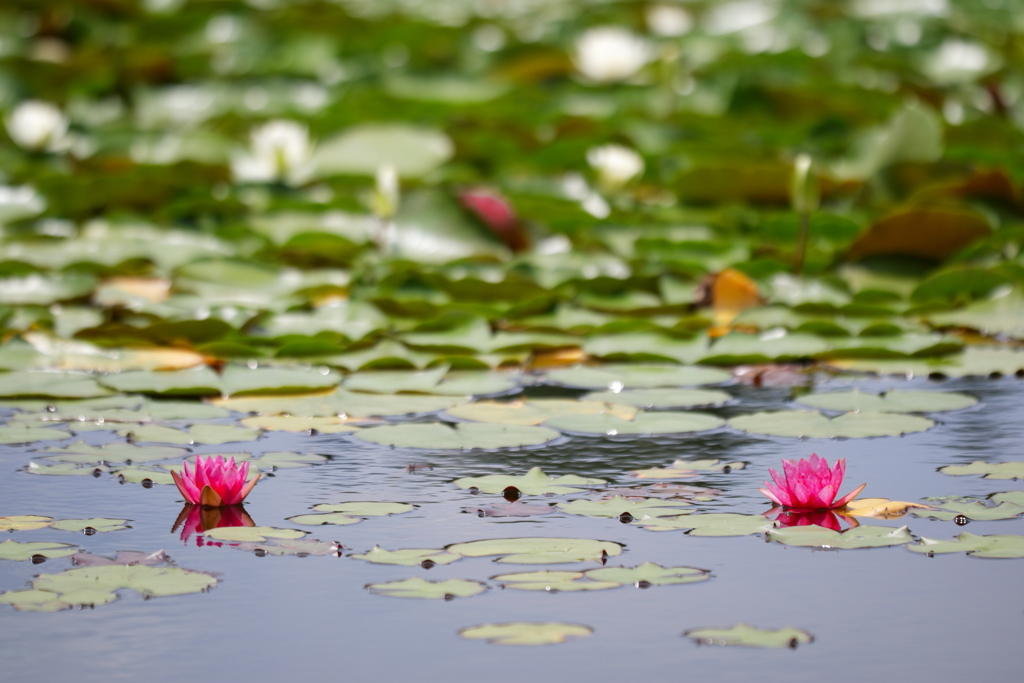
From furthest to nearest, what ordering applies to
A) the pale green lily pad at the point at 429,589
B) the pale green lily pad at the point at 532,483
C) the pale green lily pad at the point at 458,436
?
1. the pale green lily pad at the point at 458,436
2. the pale green lily pad at the point at 532,483
3. the pale green lily pad at the point at 429,589

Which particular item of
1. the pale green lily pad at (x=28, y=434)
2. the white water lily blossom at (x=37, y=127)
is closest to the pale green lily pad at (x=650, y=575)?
the pale green lily pad at (x=28, y=434)

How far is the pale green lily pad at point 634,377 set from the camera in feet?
7.63

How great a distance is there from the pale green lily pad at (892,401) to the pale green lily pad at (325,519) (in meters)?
0.93

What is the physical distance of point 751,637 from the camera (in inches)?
45.0

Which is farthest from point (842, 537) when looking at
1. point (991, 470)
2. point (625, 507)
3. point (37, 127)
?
point (37, 127)

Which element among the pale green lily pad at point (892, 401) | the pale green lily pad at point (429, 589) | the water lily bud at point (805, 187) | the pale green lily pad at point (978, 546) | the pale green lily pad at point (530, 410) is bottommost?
the pale green lily pad at point (429, 589)

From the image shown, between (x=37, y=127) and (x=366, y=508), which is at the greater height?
(x=37, y=127)

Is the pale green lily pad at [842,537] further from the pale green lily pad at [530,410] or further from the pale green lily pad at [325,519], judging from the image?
the pale green lily pad at [530,410]

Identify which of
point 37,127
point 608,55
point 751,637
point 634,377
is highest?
point 608,55

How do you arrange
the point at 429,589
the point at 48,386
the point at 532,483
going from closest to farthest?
the point at 429,589, the point at 532,483, the point at 48,386

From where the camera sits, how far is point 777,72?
5.13 meters

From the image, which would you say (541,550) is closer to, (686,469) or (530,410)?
(686,469)

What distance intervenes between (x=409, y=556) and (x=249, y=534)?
0.65 ft

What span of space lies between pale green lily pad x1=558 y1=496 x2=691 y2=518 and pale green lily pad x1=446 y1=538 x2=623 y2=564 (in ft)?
0.40
